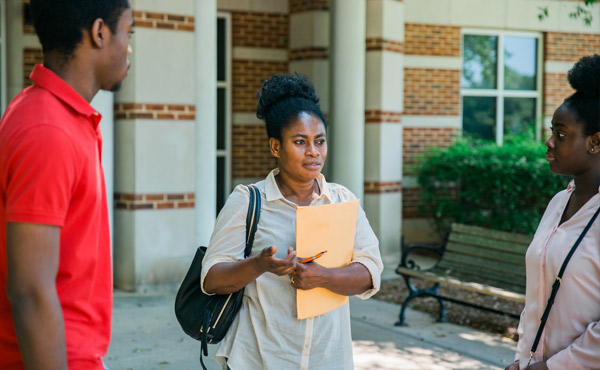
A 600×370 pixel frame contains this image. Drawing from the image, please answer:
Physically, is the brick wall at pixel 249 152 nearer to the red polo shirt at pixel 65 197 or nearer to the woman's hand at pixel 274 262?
the woman's hand at pixel 274 262

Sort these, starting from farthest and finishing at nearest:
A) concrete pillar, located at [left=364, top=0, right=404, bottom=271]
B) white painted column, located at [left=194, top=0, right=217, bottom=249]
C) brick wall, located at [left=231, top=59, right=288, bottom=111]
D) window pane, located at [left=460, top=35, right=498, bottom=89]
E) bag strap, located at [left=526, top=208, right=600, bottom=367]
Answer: window pane, located at [left=460, top=35, right=498, bottom=89], brick wall, located at [left=231, top=59, right=288, bottom=111], concrete pillar, located at [left=364, top=0, right=404, bottom=271], white painted column, located at [left=194, top=0, right=217, bottom=249], bag strap, located at [left=526, top=208, right=600, bottom=367]

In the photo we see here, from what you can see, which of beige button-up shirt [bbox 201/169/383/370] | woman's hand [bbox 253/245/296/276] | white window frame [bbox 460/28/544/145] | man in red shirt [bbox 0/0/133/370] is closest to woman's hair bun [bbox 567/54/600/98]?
beige button-up shirt [bbox 201/169/383/370]

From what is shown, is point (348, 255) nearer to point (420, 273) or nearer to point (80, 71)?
point (80, 71)

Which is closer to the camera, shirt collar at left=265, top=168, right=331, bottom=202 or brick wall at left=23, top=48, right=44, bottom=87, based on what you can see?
shirt collar at left=265, top=168, right=331, bottom=202

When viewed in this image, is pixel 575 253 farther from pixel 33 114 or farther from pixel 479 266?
pixel 479 266

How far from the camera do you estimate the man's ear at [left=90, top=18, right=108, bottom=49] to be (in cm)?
202

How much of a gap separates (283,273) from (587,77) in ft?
4.66

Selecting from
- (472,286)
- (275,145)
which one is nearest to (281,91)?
(275,145)

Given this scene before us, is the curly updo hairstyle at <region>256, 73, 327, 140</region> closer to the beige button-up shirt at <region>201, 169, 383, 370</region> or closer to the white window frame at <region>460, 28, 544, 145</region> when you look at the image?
the beige button-up shirt at <region>201, 169, 383, 370</region>

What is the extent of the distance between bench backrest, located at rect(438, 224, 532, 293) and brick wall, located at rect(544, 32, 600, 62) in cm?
665

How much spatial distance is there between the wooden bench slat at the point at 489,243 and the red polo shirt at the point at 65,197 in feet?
18.3

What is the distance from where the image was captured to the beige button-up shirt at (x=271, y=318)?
283 cm

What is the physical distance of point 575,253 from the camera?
269 cm

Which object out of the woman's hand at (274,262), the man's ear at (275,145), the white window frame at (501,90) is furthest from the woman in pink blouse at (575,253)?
the white window frame at (501,90)
